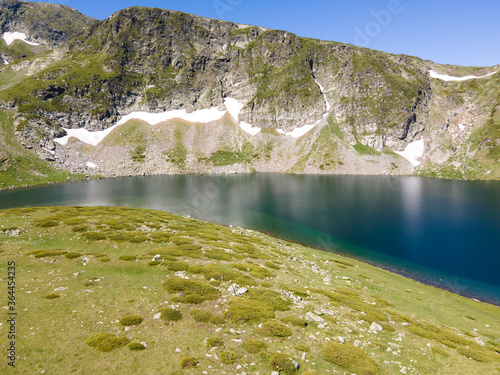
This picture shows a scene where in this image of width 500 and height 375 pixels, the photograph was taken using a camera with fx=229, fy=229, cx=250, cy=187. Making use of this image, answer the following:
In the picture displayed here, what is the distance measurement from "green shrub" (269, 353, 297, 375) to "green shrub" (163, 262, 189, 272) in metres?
14.6

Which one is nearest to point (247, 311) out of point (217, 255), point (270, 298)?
point (270, 298)

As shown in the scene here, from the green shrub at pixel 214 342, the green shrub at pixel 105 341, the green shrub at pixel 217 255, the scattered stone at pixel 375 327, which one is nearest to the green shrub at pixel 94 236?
the green shrub at pixel 217 255

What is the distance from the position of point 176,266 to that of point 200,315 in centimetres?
933

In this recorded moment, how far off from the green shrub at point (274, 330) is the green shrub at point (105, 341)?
8.62m

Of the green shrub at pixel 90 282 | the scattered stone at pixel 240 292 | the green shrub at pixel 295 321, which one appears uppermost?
the green shrub at pixel 90 282

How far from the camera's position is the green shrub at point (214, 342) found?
45.9 ft

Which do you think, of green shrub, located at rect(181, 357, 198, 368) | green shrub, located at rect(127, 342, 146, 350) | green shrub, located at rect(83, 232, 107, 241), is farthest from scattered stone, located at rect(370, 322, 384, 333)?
green shrub, located at rect(83, 232, 107, 241)

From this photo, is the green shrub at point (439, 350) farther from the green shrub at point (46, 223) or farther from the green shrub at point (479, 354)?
the green shrub at point (46, 223)

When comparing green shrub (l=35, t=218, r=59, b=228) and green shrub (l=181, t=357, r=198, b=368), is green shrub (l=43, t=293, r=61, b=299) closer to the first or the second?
green shrub (l=181, t=357, r=198, b=368)

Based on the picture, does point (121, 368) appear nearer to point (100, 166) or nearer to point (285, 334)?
point (285, 334)

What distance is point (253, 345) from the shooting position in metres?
14.1

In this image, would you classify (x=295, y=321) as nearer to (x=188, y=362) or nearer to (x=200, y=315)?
(x=200, y=315)

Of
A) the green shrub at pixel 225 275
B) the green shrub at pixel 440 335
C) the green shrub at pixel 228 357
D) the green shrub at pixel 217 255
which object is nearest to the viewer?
the green shrub at pixel 228 357

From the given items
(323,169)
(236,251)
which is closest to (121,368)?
(236,251)
